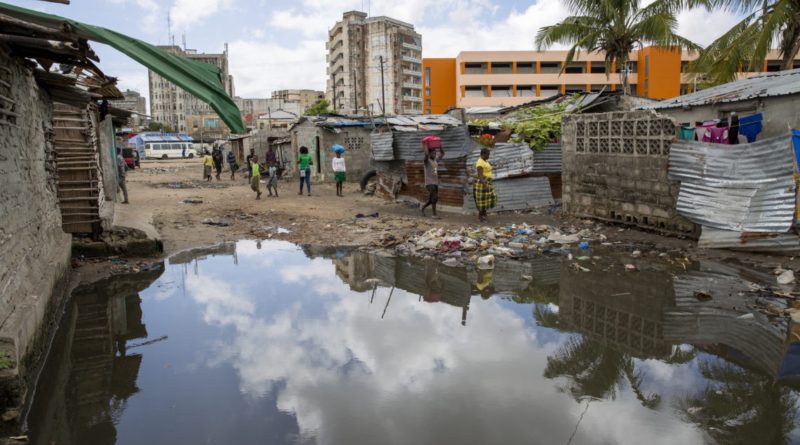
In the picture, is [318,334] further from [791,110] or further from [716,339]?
[791,110]

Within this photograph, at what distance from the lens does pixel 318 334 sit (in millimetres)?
5121

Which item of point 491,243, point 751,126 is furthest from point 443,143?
point 751,126

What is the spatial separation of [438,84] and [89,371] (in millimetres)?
58185

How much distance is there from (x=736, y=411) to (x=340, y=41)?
80.7 m

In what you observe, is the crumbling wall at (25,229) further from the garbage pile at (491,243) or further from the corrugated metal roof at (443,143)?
the corrugated metal roof at (443,143)

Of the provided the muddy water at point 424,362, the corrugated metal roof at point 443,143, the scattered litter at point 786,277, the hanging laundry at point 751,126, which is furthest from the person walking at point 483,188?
the scattered litter at point 786,277

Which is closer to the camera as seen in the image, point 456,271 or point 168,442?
point 168,442

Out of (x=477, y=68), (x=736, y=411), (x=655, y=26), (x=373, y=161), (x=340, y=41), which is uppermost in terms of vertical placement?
(x=340, y=41)

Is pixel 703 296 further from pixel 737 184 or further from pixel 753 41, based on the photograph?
pixel 753 41

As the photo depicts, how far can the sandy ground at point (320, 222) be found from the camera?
29.6 ft

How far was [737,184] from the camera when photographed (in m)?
7.93

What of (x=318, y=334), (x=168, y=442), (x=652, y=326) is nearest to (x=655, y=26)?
(x=652, y=326)

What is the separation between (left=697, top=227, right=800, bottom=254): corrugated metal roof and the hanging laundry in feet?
10.4

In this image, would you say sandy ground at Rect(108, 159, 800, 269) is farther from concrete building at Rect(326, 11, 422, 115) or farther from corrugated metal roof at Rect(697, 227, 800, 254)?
concrete building at Rect(326, 11, 422, 115)
